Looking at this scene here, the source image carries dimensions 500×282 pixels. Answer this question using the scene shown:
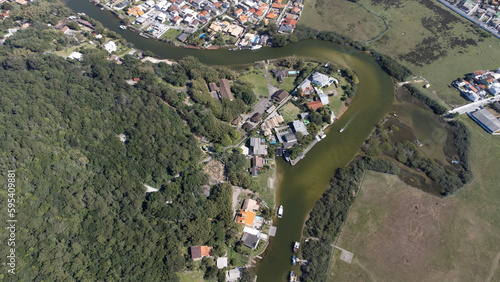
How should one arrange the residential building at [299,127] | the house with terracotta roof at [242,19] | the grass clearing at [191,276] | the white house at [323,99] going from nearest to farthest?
the grass clearing at [191,276] → the residential building at [299,127] → the white house at [323,99] → the house with terracotta roof at [242,19]

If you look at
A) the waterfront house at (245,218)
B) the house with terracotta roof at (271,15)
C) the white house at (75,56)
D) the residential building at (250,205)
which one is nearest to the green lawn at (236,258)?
the waterfront house at (245,218)

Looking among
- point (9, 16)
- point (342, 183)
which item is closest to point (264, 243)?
point (342, 183)

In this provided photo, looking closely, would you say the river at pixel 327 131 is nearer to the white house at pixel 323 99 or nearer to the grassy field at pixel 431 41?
the white house at pixel 323 99

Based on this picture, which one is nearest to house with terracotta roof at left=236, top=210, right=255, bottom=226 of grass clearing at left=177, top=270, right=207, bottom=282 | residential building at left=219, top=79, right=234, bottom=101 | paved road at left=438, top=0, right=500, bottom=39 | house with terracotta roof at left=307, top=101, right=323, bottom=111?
grass clearing at left=177, top=270, right=207, bottom=282

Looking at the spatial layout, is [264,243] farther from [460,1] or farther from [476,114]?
[460,1]

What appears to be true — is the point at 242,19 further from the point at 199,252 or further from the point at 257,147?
the point at 199,252

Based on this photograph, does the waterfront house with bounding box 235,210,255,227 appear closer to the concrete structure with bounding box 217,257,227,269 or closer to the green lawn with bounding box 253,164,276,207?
the green lawn with bounding box 253,164,276,207
